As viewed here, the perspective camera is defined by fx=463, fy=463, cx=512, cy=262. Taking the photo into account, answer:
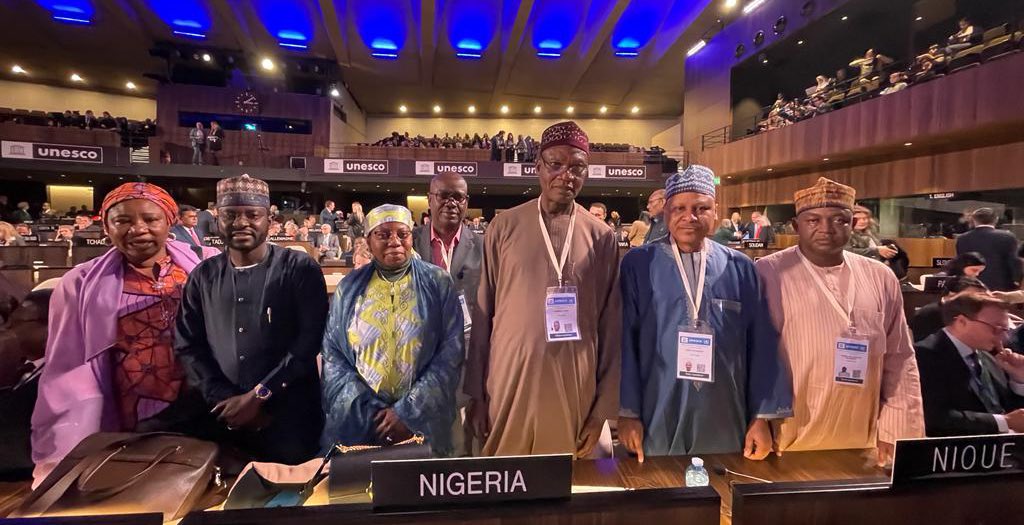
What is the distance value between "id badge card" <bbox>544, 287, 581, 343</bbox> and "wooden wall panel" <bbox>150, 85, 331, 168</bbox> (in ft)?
54.8

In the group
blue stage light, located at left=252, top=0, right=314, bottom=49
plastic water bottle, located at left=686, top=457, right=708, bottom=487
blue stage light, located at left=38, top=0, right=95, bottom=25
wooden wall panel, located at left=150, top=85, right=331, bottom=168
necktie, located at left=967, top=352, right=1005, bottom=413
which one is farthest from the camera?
wooden wall panel, located at left=150, top=85, right=331, bottom=168

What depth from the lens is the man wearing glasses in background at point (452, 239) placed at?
250cm

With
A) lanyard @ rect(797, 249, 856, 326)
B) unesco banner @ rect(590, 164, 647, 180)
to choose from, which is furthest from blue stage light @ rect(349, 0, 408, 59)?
lanyard @ rect(797, 249, 856, 326)

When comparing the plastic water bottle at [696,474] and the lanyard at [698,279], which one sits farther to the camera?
the lanyard at [698,279]

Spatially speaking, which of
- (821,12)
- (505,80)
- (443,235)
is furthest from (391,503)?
(505,80)

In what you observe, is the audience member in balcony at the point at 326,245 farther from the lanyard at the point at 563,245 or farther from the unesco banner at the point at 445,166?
the unesco banner at the point at 445,166

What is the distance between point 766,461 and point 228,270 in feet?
6.56

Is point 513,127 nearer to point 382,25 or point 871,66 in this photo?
point 382,25

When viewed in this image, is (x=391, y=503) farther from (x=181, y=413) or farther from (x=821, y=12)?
(x=821, y=12)

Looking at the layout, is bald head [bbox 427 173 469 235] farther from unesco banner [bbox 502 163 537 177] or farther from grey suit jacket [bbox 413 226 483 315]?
unesco banner [bbox 502 163 537 177]

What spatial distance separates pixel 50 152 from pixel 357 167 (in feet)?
26.9

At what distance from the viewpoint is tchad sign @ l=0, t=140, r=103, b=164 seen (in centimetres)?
1260

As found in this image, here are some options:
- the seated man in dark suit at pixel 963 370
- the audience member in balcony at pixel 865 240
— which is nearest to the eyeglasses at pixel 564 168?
the seated man in dark suit at pixel 963 370

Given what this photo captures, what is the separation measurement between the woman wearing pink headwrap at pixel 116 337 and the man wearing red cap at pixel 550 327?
118cm
